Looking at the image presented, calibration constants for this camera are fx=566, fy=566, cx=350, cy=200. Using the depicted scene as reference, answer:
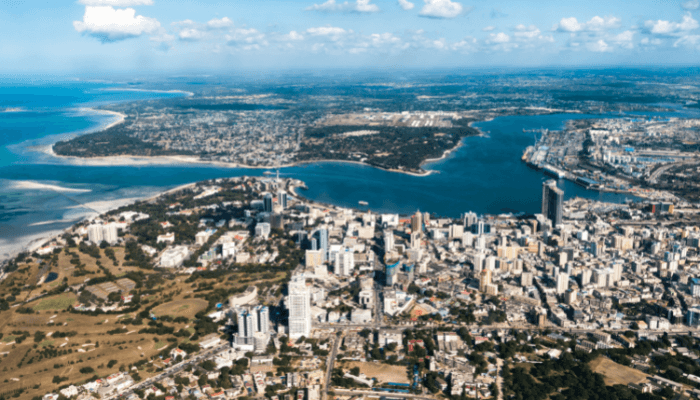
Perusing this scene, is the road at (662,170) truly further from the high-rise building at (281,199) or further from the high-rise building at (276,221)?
the high-rise building at (276,221)

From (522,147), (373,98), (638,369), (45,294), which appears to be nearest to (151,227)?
(45,294)

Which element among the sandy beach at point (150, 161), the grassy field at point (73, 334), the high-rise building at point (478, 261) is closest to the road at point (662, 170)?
the sandy beach at point (150, 161)

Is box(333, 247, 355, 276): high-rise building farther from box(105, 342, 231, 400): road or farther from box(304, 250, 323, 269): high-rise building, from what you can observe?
box(105, 342, 231, 400): road

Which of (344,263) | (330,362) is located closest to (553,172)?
(344,263)

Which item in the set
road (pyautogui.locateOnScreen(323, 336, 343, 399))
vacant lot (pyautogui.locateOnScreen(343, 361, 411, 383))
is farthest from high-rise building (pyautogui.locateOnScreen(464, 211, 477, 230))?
vacant lot (pyautogui.locateOnScreen(343, 361, 411, 383))

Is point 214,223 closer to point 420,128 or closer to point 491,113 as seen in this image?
point 420,128

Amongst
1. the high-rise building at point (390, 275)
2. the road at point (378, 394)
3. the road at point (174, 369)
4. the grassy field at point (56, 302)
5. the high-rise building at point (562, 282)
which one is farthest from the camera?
the high-rise building at point (390, 275)

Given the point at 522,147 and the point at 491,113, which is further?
the point at 491,113
